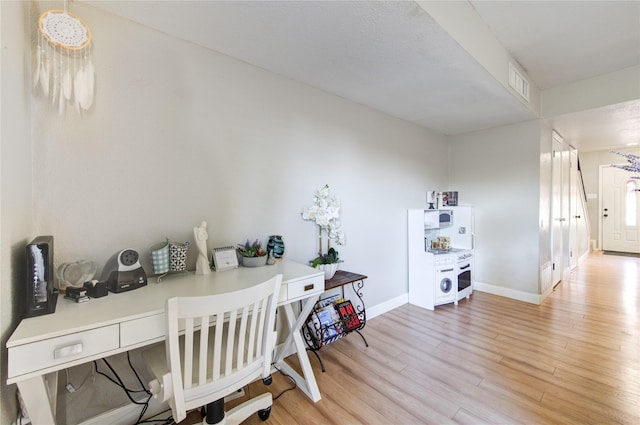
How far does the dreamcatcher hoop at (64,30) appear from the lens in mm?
1232

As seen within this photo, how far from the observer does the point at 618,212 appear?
6.16 m

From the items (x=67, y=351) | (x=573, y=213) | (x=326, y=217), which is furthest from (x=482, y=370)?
(x=573, y=213)

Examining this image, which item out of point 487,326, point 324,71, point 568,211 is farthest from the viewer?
point 568,211

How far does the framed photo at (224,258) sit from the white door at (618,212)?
8354 mm

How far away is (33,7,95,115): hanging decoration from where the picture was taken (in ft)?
4.13

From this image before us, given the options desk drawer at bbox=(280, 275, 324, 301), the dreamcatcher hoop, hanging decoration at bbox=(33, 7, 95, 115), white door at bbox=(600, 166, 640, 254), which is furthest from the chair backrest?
white door at bbox=(600, 166, 640, 254)

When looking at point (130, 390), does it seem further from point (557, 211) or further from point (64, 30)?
point (557, 211)

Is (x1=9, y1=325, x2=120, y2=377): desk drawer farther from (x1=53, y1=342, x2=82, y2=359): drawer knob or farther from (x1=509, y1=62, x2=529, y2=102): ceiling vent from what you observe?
(x1=509, y1=62, x2=529, y2=102): ceiling vent

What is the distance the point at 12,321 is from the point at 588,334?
13.5 feet

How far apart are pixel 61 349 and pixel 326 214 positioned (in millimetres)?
1734

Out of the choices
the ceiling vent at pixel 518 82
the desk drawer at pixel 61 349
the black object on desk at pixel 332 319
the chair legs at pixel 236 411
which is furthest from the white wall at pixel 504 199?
the desk drawer at pixel 61 349

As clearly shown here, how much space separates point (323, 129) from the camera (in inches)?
99.2

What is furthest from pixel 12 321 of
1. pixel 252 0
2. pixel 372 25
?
pixel 372 25

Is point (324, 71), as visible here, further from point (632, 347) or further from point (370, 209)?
point (632, 347)
